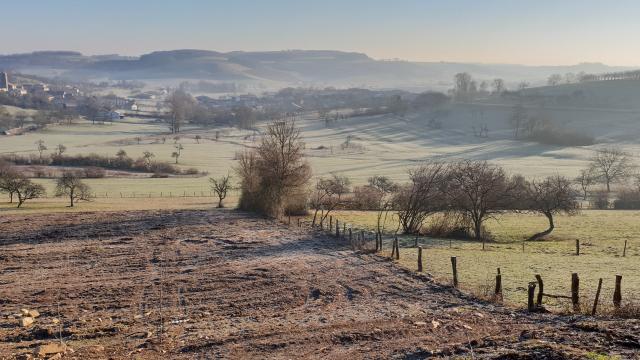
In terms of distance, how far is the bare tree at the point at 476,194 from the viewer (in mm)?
42531

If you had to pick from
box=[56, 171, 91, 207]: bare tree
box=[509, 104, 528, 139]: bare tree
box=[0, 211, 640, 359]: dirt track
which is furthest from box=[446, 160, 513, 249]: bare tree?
box=[509, 104, 528, 139]: bare tree

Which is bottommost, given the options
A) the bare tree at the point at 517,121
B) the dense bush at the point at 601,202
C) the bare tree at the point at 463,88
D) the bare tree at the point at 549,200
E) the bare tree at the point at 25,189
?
the dense bush at the point at 601,202

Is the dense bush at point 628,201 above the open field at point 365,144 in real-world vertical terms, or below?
below

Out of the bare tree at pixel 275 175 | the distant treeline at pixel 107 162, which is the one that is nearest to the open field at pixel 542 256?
the bare tree at pixel 275 175

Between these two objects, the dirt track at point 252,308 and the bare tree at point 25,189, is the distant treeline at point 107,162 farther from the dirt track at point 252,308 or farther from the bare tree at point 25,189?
the dirt track at point 252,308

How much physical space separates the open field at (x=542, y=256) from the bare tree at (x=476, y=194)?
2215mm

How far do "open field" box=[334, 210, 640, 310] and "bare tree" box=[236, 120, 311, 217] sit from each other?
5.51 metres

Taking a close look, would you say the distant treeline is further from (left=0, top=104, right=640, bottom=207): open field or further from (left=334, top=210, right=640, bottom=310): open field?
(left=334, top=210, right=640, bottom=310): open field

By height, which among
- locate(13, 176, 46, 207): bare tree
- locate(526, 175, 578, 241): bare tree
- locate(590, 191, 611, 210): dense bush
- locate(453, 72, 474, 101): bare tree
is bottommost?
locate(590, 191, 611, 210): dense bush

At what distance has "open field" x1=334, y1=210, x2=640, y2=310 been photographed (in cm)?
2420

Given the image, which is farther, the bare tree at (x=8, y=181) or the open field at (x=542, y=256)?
the bare tree at (x=8, y=181)

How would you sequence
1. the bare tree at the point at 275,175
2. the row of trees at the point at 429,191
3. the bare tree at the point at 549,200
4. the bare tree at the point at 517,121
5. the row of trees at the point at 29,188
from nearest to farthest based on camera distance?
the row of trees at the point at 429,191 → the bare tree at the point at 549,200 → the bare tree at the point at 275,175 → the row of trees at the point at 29,188 → the bare tree at the point at 517,121

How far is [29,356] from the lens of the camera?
1600 centimetres

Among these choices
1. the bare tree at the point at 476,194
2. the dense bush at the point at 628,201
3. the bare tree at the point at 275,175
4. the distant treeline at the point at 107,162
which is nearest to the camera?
the bare tree at the point at 476,194
